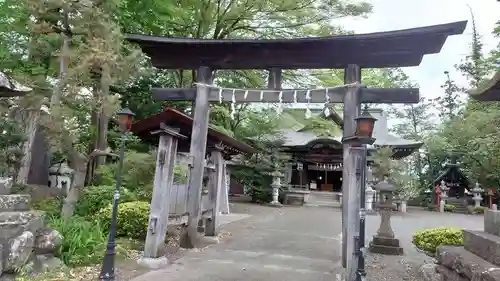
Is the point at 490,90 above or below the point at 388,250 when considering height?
above

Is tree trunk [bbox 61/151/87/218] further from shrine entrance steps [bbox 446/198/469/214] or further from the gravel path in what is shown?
shrine entrance steps [bbox 446/198/469/214]

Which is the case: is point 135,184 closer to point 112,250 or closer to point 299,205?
point 112,250

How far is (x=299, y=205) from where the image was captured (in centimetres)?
2573

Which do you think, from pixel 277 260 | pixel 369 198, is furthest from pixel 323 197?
pixel 277 260

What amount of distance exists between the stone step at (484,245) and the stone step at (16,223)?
613 centimetres

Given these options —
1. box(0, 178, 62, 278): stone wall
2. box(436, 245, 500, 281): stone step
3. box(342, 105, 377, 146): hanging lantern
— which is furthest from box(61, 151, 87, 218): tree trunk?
box(436, 245, 500, 281): stone step

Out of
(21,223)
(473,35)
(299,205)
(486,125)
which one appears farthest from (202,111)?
(473,35)

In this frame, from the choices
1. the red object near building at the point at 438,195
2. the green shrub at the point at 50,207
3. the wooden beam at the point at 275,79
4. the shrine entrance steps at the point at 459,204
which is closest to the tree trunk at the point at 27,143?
the green shrub at the point at 50,207

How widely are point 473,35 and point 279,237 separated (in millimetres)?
27499

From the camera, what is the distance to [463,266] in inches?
194

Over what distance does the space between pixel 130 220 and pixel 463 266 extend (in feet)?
22.7

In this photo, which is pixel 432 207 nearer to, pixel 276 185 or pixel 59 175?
pixel 276 185

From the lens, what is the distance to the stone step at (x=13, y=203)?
5172 millimetres

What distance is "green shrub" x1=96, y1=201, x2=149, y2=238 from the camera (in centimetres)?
895
